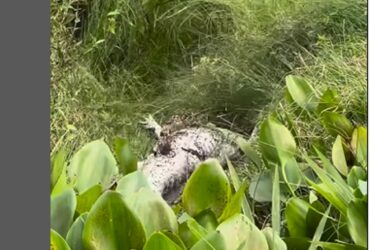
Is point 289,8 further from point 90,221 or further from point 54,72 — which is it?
A: point 90,221

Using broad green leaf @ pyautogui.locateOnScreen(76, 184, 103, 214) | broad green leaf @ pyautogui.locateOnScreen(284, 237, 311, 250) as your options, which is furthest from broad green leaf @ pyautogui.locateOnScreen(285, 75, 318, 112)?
broad green leaf @ pyautogui.locateOnScreen(76, 184, 103, 214)

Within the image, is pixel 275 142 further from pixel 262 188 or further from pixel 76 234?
pixel 76 234

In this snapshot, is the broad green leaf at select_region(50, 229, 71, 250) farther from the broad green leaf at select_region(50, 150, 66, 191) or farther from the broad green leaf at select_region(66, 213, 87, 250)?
the broad green leaf at select_region(50, 150, 66, 191)

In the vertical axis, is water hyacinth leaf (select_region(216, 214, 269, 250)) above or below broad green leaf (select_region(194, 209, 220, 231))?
above

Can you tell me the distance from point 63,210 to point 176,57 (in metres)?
0.55

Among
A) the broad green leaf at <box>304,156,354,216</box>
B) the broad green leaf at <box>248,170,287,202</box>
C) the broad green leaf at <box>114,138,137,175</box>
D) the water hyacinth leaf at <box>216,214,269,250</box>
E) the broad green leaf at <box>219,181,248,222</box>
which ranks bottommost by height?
the broad green leaf at <box>248,170,287,202</box>

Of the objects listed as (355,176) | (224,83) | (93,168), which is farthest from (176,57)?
(355,176)

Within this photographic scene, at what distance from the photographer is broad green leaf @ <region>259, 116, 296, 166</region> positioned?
131 cm

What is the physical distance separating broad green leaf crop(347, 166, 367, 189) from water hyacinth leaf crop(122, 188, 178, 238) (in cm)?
29

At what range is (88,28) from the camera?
1.63 m

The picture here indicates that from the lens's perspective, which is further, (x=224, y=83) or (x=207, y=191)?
(x=224, y=83)

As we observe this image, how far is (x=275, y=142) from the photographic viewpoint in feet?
4.33

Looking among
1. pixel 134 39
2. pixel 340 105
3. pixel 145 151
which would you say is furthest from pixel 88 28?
pixel 340 105

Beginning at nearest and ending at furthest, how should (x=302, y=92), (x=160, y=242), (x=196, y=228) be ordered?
(x=160, y=242), (x=196, y=228), (x=302, y=92)
